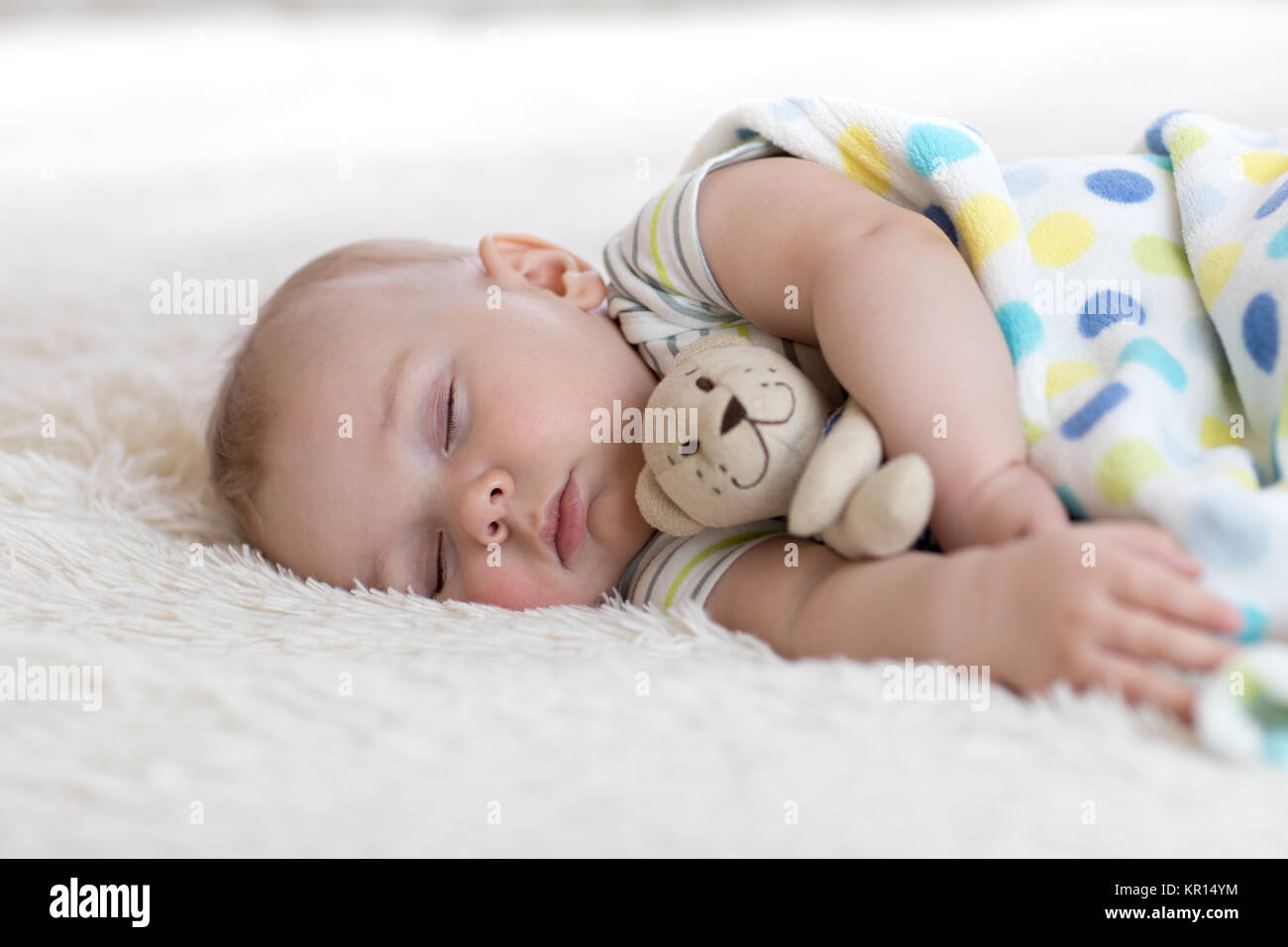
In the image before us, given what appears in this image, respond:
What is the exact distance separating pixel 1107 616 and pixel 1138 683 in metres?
0.04

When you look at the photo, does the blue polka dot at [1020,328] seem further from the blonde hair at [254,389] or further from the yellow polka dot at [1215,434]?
the blonde hair at [254,389]

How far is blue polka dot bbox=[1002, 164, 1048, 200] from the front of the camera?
1.03 meters

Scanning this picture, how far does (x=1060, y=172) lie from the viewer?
1.04 m

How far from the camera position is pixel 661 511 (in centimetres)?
95

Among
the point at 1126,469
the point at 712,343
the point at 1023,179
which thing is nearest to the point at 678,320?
the point at 712,343

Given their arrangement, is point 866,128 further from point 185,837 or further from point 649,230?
point 185,837

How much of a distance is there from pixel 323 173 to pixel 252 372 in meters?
1.22

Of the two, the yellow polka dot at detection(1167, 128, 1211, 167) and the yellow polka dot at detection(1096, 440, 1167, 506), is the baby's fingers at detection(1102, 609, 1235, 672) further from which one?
the yellow polka dot at detection(1167, 128, 1211, 167)

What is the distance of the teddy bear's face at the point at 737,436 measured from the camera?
857 millimetres

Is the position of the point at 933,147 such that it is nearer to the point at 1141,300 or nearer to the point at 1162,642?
the point at 1141,300

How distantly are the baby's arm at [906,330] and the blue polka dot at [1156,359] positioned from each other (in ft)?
0.32

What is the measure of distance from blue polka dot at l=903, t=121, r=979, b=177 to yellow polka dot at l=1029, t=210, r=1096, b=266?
0.09m

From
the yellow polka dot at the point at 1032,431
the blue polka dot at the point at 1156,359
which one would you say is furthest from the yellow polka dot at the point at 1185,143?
the yellow polka dot at the point at 1032,431

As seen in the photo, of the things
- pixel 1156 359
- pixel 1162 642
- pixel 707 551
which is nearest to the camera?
pixel 1162 642
